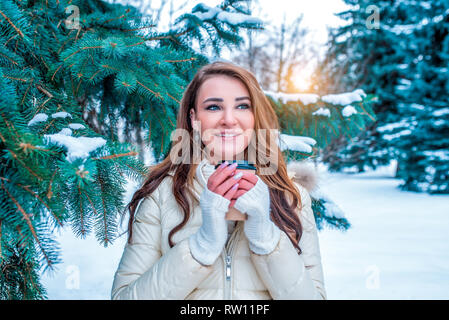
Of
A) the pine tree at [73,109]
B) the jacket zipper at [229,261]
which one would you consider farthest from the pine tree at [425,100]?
the jacket zipper at [229,261]

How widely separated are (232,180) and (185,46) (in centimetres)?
135

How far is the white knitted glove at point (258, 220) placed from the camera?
3.04 ft

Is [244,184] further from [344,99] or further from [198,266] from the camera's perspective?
[344,99]

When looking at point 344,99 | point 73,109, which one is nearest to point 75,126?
point 73,109

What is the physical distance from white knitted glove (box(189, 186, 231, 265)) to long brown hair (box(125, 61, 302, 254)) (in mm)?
190

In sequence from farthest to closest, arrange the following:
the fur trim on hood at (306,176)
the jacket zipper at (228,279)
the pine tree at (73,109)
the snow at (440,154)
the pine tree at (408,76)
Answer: the pine tree at (408,76), the snow at (440,154), the fur trim on hood at (306,176), the jacket zipper at (228,279), the pine tree at (73,109)

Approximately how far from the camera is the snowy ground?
2.71 m

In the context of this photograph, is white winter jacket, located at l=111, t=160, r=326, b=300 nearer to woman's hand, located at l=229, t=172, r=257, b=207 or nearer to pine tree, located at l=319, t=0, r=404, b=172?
woman's hand, located at l=229, t=172, r=257, b=207

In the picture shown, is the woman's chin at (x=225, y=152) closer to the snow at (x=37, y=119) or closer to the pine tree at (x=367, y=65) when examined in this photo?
the snow at (x=37, y=119)

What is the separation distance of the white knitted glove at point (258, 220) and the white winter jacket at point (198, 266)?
33 mm

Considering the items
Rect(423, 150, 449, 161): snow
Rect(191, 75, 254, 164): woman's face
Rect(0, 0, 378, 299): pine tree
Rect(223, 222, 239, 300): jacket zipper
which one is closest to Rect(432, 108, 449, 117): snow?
Rect(423, 150, 449, 161): snow
